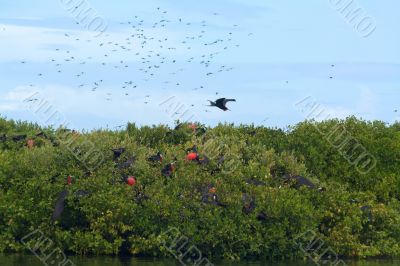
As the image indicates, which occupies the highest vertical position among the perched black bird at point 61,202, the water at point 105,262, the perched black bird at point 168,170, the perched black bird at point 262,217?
the perched black bird at point 168,170

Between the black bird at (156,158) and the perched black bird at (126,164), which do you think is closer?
the perched black bird at (126,164)

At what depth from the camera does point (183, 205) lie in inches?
949

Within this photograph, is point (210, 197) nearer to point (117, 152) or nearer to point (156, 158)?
point (156, 158)

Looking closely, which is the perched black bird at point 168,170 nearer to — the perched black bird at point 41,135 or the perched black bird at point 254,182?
the perched black bird at point 254,182

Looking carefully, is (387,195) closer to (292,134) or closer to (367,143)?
(367,143)

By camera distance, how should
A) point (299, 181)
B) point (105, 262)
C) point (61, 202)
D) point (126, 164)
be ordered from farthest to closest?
point (299, 181)
point (126, 164)
point (61, 202)
point (105, 262)

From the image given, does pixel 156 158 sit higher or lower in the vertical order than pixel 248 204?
higher

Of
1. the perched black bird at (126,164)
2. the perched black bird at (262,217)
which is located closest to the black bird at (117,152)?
the perched black bird at (126,164)

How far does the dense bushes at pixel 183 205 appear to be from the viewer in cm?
2380

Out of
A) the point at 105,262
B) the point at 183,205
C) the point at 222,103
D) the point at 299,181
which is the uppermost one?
the point at 222,103

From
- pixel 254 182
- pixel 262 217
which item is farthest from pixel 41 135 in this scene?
pixel 262 217

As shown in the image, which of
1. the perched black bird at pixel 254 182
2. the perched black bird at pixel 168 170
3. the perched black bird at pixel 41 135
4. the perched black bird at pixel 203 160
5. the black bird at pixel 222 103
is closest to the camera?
the perched black bird at pixel 168 170

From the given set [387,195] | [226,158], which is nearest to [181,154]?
[226,158]

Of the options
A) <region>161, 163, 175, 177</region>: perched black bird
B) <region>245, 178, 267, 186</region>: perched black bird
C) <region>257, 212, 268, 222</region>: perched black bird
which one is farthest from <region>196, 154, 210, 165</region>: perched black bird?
<region>257, 212, 268, 222</region>: perched black bird
